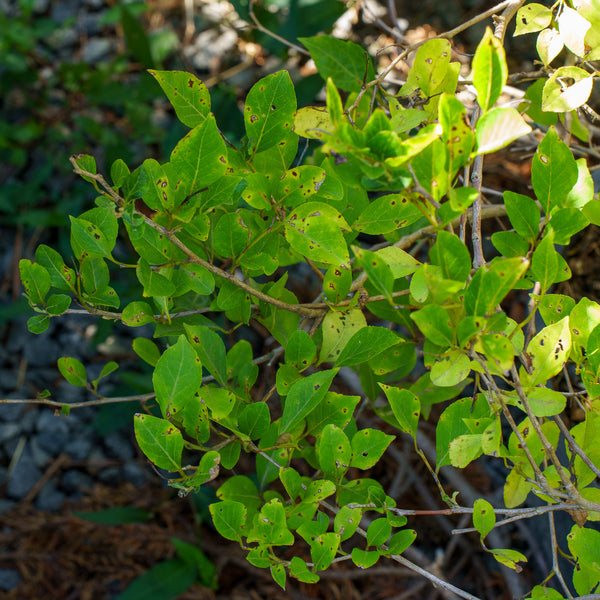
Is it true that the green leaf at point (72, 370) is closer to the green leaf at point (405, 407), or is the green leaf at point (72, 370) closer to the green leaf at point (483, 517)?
the green leaf at point (405, 407)

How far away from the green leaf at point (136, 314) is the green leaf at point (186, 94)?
27cm

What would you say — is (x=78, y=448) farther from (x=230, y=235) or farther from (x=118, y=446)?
(x=230, y=235)

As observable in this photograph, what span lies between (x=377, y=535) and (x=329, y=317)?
307mm

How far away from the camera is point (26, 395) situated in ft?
7.15

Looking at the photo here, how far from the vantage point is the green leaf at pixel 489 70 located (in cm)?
53

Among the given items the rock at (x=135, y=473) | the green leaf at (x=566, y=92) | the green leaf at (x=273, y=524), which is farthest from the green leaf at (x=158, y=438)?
the rock at (x=135, y=473)

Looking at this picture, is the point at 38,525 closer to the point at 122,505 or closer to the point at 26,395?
the point at 122,505

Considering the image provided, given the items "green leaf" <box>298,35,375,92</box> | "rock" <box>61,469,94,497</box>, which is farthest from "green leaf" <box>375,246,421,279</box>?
"rock" <box>61,469,94,497</box>

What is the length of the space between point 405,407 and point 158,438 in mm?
326

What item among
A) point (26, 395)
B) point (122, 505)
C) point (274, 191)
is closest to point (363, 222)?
point (274, 191)

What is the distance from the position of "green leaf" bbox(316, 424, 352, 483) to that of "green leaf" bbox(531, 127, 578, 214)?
0.38 meters

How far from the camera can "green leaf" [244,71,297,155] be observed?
27.3 inches

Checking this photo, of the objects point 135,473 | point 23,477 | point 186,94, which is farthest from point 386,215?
point 23,477

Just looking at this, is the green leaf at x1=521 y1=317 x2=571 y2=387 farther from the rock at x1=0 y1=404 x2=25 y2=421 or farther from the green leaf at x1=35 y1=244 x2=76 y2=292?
the rock at x1=0 y1=404 x2=25 y2=421
